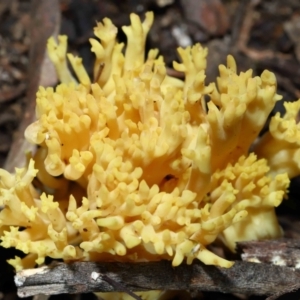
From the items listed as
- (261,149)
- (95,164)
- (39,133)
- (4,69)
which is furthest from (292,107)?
(4,69)

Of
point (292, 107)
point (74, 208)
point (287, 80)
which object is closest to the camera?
point (74, 208)

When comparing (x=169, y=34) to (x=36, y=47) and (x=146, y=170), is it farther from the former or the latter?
(x=146, y=170)

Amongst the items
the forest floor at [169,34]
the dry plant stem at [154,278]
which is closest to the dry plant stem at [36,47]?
the forest floor at [169,34]

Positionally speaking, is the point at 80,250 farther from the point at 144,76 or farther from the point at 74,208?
the point at 144,76

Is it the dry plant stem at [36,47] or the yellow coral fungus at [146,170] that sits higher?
the dry plant stem at [36,47]

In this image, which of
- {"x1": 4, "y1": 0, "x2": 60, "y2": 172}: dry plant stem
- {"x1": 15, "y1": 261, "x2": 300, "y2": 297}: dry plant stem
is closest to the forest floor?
{"x1": 4, "y1": 0, "x2": 60, "y2": 172}: dry plant stem

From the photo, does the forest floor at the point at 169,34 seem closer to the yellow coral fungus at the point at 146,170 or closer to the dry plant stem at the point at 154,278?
the yellow coral fungus at the point at 146,170

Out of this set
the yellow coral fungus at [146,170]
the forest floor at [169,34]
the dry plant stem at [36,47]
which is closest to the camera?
the yellow coral fungus at [146,170]
